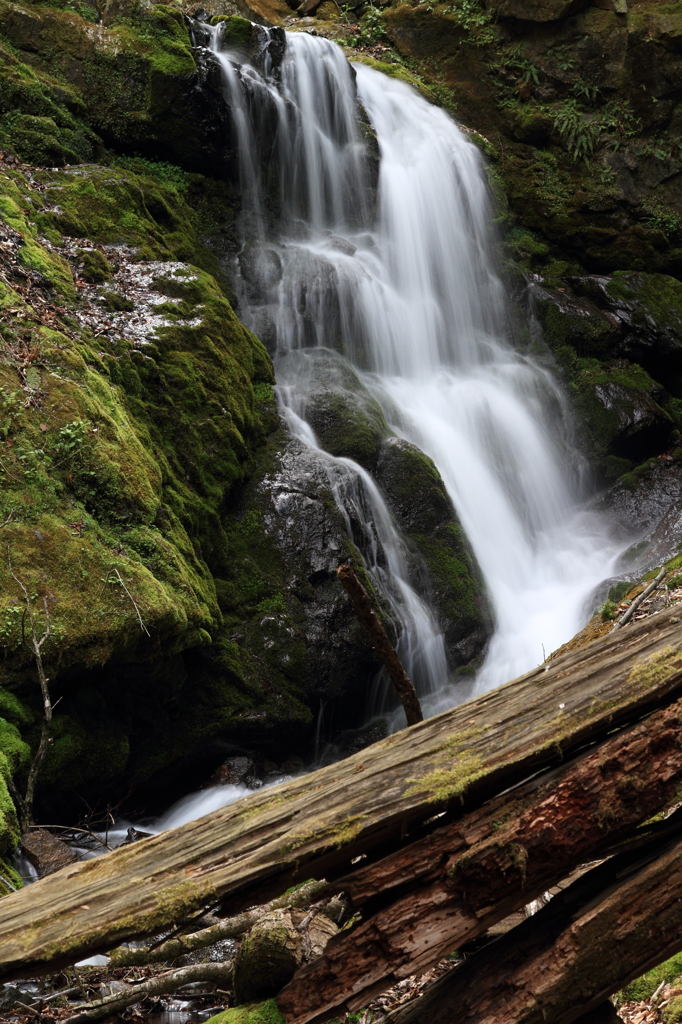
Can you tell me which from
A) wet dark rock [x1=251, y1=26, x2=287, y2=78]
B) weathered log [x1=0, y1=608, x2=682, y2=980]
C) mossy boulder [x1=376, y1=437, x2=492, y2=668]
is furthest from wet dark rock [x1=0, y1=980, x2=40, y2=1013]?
wet dark rock [x1=251, y1=26, x2=287, y2=78]

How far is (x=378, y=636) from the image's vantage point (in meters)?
3.81

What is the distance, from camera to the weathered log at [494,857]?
1.83 meters

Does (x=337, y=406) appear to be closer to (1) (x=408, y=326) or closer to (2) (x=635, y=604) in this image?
(1) (x=408, y=326)

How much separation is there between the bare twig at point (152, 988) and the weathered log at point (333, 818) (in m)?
1.34

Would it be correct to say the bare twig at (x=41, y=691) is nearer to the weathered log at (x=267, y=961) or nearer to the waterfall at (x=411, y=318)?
the weathered log at (x=267, y=961)

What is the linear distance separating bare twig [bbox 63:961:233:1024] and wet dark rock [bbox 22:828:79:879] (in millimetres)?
1066

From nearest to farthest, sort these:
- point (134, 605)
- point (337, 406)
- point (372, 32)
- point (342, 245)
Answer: point (134, 605) < point (337, 406) < point (342, 245) < point (372, 32)

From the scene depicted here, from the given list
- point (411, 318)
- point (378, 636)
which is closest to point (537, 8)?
point (411, 318)

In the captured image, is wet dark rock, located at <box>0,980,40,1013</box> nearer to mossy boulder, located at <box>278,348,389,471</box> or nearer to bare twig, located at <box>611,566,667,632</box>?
bare twig, located at <box>611,566,667,632</box>

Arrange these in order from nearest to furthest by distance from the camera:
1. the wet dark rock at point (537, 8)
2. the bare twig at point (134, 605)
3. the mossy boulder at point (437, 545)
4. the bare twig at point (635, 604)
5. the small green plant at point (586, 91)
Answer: the bare twig at point (635, 604) → the bare twig at point (134, 605) → the mossy boulder at point (437, 545) → the wet dark rock at point (537, 8) → the small green plant at point (586, 91)

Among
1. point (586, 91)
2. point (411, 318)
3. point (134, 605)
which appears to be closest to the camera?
point (134, 605)

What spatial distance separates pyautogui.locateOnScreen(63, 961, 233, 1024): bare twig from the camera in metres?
3.03

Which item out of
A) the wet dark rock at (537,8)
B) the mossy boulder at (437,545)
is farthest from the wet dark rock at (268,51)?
the mossy boulder at (437,545)

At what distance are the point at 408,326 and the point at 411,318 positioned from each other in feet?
0.71
